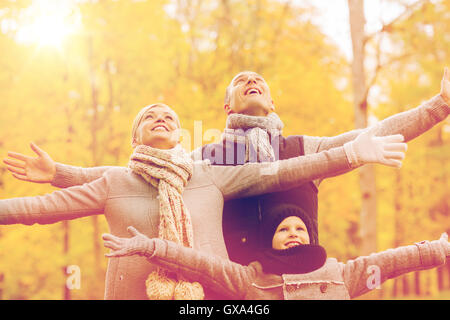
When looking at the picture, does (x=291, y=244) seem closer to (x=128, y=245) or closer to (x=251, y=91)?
(x=128, y=245)

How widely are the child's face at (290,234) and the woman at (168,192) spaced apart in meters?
0.22

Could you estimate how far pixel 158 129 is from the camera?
2.87 meters

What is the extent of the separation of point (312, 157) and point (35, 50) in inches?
242

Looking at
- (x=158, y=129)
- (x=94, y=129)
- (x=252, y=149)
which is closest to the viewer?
(x=158, y=129)

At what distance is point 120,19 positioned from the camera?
29.7 ft

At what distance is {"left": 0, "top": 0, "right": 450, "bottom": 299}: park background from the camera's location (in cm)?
686

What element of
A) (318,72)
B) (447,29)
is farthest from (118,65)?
(447,29)

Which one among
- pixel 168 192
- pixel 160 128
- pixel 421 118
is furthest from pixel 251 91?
pixel 421 118

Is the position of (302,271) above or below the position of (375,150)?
below

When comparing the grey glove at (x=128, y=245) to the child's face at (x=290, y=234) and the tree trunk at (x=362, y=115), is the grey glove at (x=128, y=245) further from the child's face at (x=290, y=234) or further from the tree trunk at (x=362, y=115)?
the tree trunk at (x=362, y=115)

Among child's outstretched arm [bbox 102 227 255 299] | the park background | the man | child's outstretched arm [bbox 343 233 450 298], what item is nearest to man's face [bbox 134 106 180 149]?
the man

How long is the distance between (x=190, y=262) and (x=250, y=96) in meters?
1.27

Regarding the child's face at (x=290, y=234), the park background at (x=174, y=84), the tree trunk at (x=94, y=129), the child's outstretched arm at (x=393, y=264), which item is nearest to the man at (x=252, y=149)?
the child's face at (x=290, y=234)
